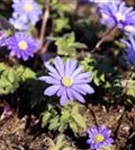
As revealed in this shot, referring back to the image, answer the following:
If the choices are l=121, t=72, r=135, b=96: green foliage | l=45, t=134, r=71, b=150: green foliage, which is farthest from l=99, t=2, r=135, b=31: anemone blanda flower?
l=45, t=134, r=71, b=150: green foliage

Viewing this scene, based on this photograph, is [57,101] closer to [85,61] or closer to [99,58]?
[85,61]

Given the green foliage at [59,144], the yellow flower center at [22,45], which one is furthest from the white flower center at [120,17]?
the green foliage at [59,144]

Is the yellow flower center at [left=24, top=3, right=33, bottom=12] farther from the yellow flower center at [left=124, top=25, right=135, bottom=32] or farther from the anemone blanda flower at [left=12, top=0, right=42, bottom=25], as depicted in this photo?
the yellow flower center at [left=124, top=25, right=135, bottom=32]

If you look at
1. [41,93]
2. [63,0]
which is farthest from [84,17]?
[41,93]

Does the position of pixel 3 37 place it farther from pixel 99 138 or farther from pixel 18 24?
pixel 99 138

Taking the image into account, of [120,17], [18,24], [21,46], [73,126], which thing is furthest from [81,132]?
[18,24]

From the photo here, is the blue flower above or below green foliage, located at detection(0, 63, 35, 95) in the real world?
above
